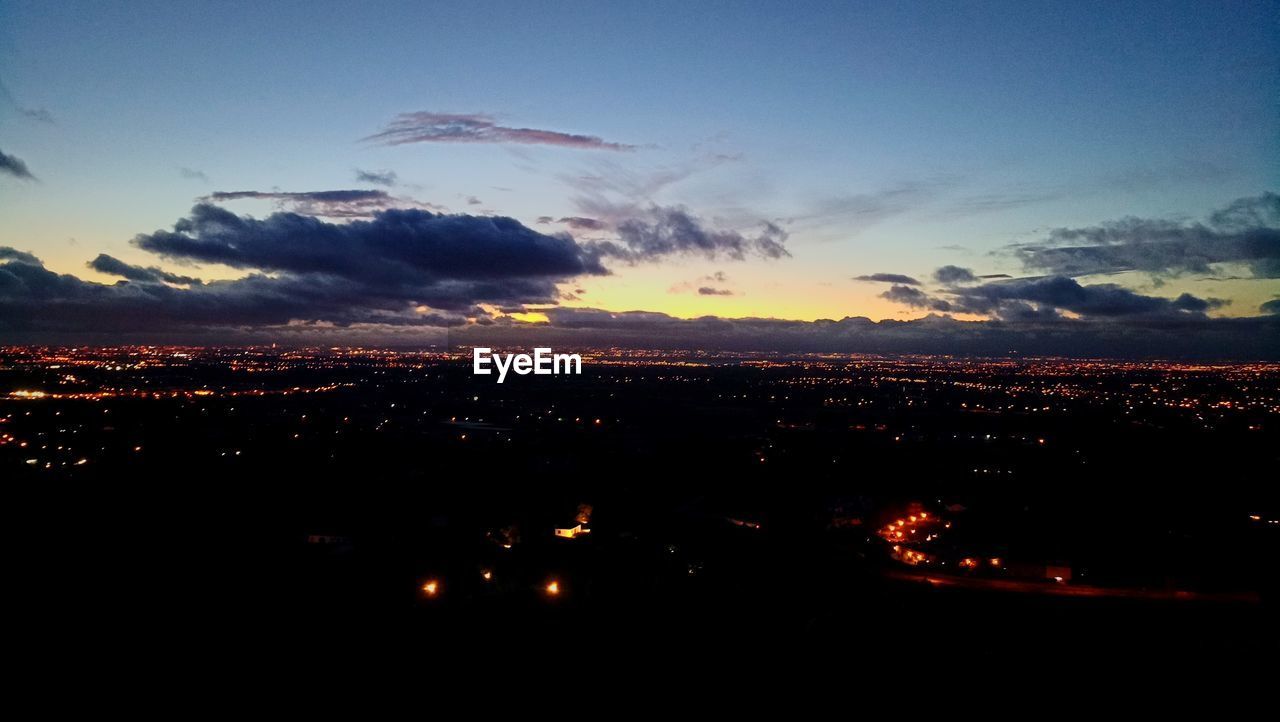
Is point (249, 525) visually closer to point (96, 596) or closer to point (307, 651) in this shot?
point (96, 596)

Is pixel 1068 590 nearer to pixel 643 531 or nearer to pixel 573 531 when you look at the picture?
pixel 643 531

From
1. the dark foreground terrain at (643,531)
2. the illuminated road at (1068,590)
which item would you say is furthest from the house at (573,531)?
the illuminated road at (1068,590)

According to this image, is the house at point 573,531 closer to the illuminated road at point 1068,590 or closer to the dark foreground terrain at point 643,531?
the dark foreground terrain at point 643,531

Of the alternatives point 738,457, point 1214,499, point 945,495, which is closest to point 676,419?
point 738,457

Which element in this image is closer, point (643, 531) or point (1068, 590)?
point (1068, 590)

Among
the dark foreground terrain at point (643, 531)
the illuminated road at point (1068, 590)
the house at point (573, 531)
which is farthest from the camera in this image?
the house at point (573, 531)

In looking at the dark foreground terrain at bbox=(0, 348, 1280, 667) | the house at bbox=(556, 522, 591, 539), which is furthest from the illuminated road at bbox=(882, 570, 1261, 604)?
the house at bbox=(556, 522, 591, 539)

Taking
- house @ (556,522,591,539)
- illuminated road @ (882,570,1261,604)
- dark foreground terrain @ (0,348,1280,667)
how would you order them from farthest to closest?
house @ (556,522,591,539) < illuminated road @ (882,570,1261,604) < dark foreground terrain @ (0,348,1280,667)

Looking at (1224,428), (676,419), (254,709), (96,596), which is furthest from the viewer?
(676,419)

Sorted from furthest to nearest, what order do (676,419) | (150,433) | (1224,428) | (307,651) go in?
(676,419) < (1224,428) < (150,433) < (307,651)

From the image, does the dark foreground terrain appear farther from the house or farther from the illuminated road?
the house

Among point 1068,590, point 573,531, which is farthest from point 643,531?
point 1068,590
